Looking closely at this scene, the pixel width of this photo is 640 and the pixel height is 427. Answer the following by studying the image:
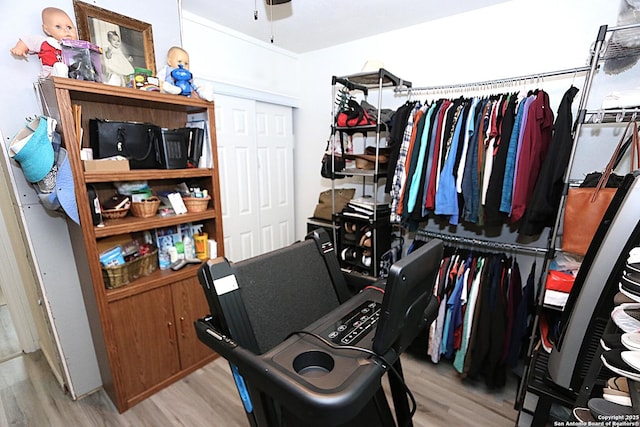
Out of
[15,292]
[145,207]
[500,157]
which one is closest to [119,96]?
[145,207]

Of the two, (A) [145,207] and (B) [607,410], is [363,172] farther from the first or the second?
(B) [607,410]

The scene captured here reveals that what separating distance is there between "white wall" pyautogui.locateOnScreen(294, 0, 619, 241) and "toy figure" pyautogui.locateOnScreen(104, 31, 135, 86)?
1727 mm

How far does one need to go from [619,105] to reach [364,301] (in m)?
1.51

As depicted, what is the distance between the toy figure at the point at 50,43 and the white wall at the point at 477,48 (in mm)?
1996

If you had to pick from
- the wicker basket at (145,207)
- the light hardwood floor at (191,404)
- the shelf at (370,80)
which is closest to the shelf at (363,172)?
the shelf at (370,80)

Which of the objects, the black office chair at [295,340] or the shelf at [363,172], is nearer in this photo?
the black office chair at [295,340]

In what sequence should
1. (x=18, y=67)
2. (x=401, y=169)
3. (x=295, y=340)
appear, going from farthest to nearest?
(x=401, y=169), (x=18, y=67), (x=295, y=340)

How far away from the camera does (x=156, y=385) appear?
182 cm

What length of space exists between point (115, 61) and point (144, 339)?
1.67m

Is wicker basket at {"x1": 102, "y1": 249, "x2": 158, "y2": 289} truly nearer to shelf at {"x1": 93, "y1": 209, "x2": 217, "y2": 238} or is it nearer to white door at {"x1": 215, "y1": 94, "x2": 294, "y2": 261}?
shelf at {"x1": 93, "y1": 209, "x2": 217, "y2": 238}

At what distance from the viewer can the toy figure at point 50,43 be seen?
4.50 ft

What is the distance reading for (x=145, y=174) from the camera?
163 centimetres

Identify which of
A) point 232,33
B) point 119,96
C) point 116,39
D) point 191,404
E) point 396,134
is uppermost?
point 232,33

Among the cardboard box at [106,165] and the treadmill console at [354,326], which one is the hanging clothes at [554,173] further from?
the cardboard box at [106,165]
